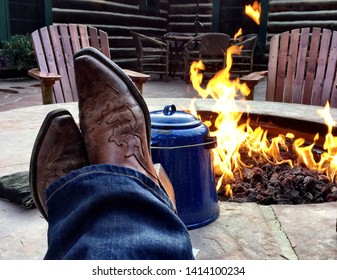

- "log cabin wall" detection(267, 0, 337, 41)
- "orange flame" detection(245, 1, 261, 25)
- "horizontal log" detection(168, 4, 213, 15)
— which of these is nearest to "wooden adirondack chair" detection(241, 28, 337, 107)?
→ "log cabin wall" detection(267, 0, 337, 41)

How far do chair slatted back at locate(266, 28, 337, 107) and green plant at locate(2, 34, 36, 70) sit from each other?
5435 millimetres

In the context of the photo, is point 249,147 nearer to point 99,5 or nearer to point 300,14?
point 99,5

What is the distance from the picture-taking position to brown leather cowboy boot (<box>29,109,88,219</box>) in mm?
1173

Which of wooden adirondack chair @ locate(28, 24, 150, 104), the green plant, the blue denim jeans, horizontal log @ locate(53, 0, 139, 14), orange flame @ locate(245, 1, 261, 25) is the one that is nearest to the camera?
the blue denim jeans

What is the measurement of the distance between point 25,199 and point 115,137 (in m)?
0.48

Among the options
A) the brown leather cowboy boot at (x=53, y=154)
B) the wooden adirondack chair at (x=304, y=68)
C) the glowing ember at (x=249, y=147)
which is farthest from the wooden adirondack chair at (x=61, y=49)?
the brown leather cowboy boot at (x=53, y=154)

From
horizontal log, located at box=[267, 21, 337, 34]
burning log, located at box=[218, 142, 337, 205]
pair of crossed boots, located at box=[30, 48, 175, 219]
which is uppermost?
horizontal log, located at box=[267, 21, 337, 34]

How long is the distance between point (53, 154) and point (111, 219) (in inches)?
17.8

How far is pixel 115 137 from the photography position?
4.18ft

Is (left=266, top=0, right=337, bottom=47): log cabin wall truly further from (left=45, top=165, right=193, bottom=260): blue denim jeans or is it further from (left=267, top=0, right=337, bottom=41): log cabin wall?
(left=45, top=165, right=193, bottom=260): blue denim jeans

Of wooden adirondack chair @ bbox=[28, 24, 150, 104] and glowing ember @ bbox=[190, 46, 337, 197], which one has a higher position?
wooden adirondack chair @ bbox=[28, 24, 150, 104]

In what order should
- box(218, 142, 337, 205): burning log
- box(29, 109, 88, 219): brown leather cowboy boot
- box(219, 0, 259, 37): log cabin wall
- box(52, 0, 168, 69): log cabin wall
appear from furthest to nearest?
box(219, 0, 259, 37): log cabin wall → box(52, 0, 168, 69): log cabin wall → box(218, 142, 337, 205): burning log → box(29, 109, 88, 219): brown leather cowboy boot

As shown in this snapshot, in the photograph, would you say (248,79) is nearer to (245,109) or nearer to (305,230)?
(245,109)

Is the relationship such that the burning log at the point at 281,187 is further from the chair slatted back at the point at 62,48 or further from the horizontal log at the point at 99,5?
the horizontal log at the point at 99,5
